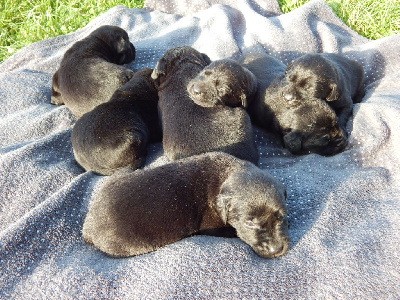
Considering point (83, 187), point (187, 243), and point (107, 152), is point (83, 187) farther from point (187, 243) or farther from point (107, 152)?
point (187, 243)

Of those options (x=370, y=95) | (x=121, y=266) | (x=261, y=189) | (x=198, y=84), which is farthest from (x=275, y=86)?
(x=121, y=266)

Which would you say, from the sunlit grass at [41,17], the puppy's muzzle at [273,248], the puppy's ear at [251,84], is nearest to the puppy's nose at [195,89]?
the puppy's ear at [251,84]

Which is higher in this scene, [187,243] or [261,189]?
[261,189]

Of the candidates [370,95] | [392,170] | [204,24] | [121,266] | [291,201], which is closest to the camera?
[121,266]

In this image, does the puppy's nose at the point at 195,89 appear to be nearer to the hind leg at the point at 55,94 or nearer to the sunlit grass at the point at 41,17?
the hind leg at the point at 55,94

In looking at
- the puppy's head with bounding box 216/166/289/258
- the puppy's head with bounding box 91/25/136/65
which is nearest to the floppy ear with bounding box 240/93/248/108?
the puppy's head with bounding box 216/166/289/258
